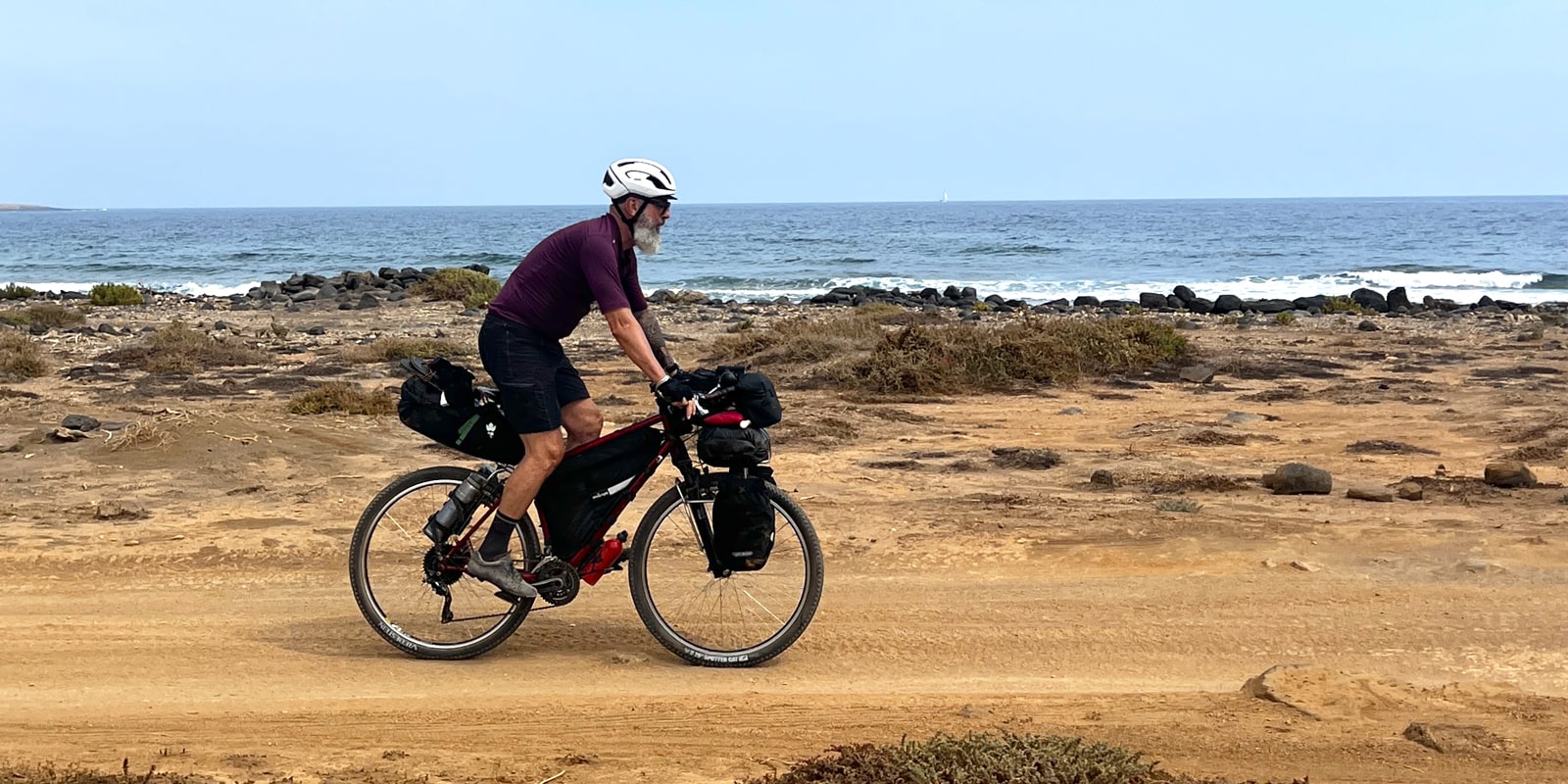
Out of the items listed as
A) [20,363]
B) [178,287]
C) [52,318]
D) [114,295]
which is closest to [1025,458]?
[20,363]

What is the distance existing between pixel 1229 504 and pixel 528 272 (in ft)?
18.1

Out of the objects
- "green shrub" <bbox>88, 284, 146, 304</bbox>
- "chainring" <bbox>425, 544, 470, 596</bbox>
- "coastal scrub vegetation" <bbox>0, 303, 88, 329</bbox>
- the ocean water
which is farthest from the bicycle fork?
the ocean water

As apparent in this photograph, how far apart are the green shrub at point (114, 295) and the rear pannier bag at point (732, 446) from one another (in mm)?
29688

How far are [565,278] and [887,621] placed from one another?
232 cm

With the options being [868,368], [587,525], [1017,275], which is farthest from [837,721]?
[1017,275]

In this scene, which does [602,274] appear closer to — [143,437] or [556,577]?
[556,577]

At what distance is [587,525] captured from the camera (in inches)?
231

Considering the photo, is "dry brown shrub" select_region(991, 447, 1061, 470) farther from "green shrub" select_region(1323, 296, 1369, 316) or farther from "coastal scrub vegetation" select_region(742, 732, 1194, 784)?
"green shrub" select_region(1323, 296, 1369, 316)

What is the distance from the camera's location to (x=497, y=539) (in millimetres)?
5844

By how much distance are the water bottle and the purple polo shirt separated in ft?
2.35

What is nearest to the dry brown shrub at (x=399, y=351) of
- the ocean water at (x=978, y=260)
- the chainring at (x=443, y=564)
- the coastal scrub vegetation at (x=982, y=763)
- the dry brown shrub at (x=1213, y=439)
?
the dry brown shrub at (x=1213, y=439)

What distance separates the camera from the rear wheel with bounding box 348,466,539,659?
5965mm

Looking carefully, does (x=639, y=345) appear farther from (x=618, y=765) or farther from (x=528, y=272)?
(x=618, y=765)

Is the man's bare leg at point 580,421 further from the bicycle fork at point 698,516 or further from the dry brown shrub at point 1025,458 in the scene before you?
the dry brown shrub at point 1025,458
